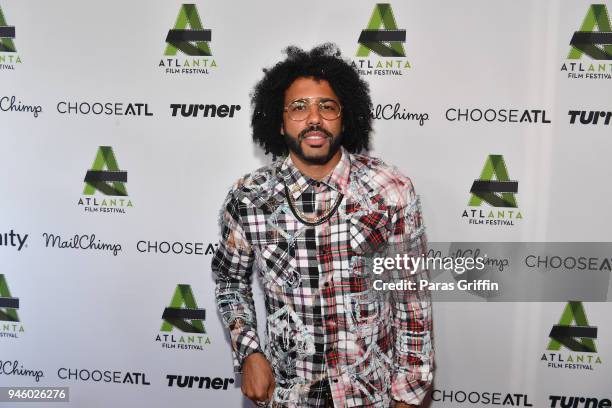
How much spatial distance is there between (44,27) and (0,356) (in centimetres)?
157

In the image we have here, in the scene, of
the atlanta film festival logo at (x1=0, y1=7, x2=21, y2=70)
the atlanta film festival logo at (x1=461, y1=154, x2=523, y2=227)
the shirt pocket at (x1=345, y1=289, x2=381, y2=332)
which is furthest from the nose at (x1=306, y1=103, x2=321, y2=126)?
the atlanta film festival logo at (x1=0, y1=7, x2=21, y2=70)

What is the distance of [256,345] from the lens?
1.61 meters

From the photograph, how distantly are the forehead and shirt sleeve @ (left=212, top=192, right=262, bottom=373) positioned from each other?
39 centimetres

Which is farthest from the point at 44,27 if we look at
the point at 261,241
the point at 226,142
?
the point at 261,241

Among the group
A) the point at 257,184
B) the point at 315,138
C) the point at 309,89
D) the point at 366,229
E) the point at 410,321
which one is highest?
the point at 309,89

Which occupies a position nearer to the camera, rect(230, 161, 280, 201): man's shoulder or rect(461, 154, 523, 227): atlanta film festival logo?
rect(230, 161, 280, 201): man's shoulder

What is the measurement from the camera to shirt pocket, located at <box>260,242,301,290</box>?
1.55 m

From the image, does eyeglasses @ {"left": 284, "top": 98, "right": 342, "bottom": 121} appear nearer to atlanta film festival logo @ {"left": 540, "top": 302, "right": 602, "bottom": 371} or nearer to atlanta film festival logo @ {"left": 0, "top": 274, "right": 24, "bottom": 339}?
atlanta film festival logo @ {"left": 540, "top": 302, "right": 602, "bottom": 371}

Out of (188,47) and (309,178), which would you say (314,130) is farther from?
(188,47)

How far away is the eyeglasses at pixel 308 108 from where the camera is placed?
159cm

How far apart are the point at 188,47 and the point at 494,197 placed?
1.43 meters

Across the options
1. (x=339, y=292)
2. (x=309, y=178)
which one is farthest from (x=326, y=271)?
(x=309, y=178)

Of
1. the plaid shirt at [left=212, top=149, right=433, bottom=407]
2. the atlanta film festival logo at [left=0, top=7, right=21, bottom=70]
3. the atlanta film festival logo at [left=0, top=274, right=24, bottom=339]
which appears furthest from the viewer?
the atlanta film festival logo at [left=0, top=274, right=24, bottom=339]

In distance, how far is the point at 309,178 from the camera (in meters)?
1.59
